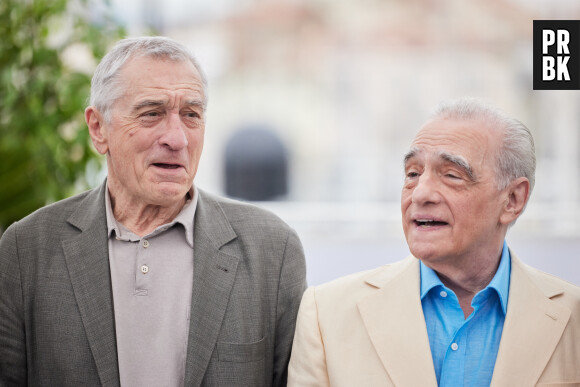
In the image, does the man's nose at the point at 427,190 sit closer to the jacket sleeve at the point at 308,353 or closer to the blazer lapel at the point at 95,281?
the jacket sleeve at the point at 308,353

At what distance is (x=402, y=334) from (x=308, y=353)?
0.22m

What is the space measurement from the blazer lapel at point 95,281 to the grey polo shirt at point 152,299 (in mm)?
20

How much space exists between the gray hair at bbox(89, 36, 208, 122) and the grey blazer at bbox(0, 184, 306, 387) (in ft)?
0.81

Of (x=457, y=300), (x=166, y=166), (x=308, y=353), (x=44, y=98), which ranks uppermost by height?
(x=44, y=98)

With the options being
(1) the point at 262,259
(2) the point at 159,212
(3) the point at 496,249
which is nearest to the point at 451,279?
(3) the point at 496,249

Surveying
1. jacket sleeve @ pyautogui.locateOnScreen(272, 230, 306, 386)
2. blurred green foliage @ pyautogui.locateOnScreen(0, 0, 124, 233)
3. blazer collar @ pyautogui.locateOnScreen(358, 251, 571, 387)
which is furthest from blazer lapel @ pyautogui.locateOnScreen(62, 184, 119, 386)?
blurred green foliage @ pyautogui.locateOnScreen(0, 0, 124, 233)

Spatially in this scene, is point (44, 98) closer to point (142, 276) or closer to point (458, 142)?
point (142, 276)

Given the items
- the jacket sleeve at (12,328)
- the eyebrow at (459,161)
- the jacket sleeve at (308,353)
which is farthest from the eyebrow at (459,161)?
the jacket sleeve at (12,328)

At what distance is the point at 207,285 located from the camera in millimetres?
1837

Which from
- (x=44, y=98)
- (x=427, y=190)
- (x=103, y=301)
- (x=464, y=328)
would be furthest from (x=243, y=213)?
(x=44, y=98)

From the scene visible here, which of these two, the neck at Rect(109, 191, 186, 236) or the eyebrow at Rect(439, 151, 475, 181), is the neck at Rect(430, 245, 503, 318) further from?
the neck at Rect(109, 191, 186, 236)

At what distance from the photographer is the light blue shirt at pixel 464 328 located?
5.49 feet

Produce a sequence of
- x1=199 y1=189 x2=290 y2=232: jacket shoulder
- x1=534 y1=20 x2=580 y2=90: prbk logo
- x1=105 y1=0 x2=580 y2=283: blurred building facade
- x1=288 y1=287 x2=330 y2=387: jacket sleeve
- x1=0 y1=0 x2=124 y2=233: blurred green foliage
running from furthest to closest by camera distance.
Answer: x1=105 y1=0 x2=580 y2=283: blurred building facade → x1=0 y1=0 x2=124 y2=233: blurred green foliage → x1=534 y1=20 x2=580 y2=90: prbk logo → x1=199 y1=189 x2=290 y2=232: jacket shoulder → x1=288 y1=287 x2=330 y2=387: jacket sleeve

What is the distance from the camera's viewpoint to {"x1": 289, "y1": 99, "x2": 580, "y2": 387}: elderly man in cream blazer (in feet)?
5.51
